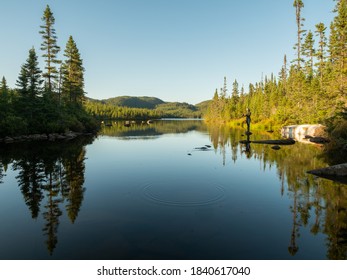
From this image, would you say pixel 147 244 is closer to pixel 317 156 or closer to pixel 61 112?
pixel 317 156

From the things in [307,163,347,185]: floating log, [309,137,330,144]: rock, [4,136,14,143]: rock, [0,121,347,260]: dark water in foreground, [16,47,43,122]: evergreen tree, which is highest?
[16,47,43,122]: evergreen tree

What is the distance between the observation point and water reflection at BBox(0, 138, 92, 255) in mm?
10031

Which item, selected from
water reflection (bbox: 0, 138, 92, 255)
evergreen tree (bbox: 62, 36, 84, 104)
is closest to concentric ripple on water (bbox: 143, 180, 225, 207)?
water reflection (bbox: 0, 138, 92, 255)

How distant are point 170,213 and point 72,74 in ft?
193

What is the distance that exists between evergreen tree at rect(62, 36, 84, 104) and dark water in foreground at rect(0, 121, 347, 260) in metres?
41.7

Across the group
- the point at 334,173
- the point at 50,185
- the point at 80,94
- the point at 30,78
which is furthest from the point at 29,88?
the point at 334,173

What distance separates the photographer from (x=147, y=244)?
7680 mm

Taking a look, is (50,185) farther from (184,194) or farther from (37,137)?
(37,137)

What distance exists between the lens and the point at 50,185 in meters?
14.4

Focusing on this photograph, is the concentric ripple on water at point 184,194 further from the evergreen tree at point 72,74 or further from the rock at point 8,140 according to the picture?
the evergreen tree at point 72,74

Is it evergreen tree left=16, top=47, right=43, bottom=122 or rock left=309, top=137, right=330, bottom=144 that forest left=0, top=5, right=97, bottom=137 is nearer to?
evergreen tree left=16, top=47, right=43, bottom=122

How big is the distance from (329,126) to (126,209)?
103 ft

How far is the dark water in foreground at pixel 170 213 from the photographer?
7.42 metres
